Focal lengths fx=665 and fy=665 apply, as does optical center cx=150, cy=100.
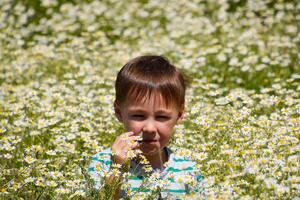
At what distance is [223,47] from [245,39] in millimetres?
281

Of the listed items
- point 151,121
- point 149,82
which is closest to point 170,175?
point 151,121

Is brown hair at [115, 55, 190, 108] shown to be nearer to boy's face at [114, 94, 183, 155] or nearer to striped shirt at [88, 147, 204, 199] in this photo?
boy's face at [114, 94, 183, 155]

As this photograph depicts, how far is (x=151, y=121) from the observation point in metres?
3.78

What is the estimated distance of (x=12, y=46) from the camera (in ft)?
24.3

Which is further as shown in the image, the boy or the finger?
the boy

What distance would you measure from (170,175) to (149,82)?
0.70 metres

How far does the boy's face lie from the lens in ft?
12.3

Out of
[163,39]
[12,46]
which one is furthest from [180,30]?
[12,46]

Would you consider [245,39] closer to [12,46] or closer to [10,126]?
[12,46]

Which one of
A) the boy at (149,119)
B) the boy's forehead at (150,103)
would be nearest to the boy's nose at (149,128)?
the boy at (149,119)

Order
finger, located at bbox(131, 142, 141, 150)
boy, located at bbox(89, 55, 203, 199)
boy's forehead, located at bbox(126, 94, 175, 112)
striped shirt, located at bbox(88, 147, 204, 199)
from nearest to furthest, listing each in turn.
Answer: striped shirt, located at bbox(88, 147, 204, 199) → finger, located at bbox(131, 142, 141, 150) → boy, located at bbox(89, 55, 203, 199) → boy's forehead, located at bbox(126, 94, 175, 112)

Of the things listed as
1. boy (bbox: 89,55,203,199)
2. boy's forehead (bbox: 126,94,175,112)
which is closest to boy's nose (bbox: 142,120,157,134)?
boy (bbox: 89,55,203,199)

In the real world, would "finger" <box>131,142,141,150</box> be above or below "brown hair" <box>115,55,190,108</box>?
below

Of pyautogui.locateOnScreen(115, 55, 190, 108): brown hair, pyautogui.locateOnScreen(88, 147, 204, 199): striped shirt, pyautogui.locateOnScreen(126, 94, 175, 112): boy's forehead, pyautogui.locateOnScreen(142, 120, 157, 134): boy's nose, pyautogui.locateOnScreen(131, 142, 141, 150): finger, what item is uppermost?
pyautogui.locateOnScreen(115, 55, 190, 108): brown hair
